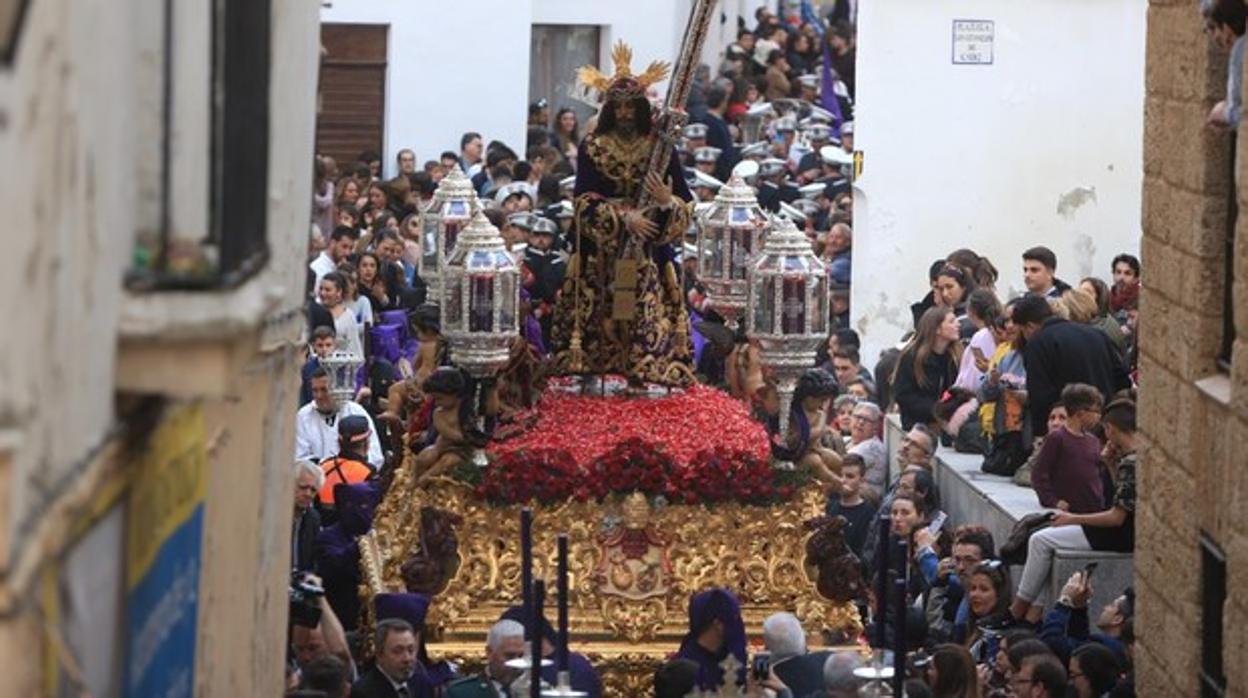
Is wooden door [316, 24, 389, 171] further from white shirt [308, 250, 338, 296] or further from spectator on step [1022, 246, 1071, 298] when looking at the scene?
spectator on step [1022, 246, 1071, 298]

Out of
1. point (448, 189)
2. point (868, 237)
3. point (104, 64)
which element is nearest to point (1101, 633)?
point (448, 189)

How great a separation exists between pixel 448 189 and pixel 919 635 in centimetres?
470

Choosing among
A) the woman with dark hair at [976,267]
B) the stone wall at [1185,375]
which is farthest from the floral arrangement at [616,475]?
Result: the woman with dark hair at [976,267]

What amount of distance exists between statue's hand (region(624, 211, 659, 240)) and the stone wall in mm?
2609

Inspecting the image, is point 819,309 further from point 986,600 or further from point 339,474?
point 339,474

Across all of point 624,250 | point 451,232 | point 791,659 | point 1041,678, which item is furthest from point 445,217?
point 1041,678

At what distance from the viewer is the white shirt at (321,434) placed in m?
17.4

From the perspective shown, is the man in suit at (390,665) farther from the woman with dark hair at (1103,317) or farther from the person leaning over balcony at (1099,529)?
the woman with dark hair at (1103,317)

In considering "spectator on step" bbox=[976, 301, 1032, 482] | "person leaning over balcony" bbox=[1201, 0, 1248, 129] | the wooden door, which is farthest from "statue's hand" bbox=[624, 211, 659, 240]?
the wooden door

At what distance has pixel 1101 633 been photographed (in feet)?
48.1

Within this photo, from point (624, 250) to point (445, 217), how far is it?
219cm

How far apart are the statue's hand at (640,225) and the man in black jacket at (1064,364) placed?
277 cm

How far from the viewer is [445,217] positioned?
17.6 meters

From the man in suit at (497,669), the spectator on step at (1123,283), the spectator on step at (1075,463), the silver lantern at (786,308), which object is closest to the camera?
the man in suit at (497,669)
